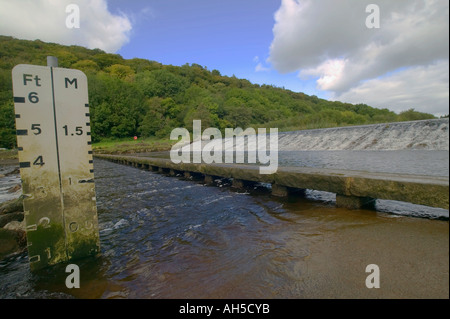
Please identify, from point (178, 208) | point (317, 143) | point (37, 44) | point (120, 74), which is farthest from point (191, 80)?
point (178, 208)

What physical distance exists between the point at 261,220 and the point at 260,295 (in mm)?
2137

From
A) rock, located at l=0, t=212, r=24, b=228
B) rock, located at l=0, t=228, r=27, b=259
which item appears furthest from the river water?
rock, located at l=0, t=212, r=24, b=228

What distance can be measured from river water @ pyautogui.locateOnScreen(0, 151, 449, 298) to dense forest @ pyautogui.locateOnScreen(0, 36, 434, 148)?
33.2 m

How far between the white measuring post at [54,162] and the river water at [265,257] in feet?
1.04

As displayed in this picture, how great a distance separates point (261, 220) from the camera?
4137 millimetres

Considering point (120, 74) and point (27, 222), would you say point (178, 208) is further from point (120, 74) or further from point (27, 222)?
point (120, 74)

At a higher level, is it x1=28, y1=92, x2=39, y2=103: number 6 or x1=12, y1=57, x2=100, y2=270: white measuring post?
x1=28, y1=92, x2=39, y2=103: number 6

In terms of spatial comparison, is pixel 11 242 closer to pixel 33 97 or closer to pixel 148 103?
pixel 33 97

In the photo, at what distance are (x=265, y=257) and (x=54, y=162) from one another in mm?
2763

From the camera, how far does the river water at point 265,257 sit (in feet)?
6.53

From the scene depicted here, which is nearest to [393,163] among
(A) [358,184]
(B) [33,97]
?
(A) [358,184]

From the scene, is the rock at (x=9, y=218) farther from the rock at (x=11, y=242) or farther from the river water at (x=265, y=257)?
the river water at (x=265, y=257)

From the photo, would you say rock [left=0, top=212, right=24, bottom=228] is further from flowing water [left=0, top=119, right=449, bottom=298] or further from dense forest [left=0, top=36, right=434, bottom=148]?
dense forest [left=0, top=36, right=434, bottom=148]

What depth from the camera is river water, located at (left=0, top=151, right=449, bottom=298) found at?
1.99 meters
